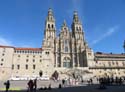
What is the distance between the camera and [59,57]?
8331 cm

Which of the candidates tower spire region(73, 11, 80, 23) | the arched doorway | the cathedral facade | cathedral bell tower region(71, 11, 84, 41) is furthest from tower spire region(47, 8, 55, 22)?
the arched doorway

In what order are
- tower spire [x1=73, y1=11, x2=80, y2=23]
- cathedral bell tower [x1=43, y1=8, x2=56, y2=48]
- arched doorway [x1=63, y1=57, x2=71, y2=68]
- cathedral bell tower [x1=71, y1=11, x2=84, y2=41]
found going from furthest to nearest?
tower spire [x1=73, y1=11, x2=80, y2=23] → cathedral bell tower [x1=71, y1=11, x2=84, y2=41] → arched doorway [x1=63, y1=57, x2=71, y2=68] → cathedral bell tower [x1=43, y1=8, x2=56, y2=48]

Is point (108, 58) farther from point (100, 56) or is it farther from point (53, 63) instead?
point (53, 63)

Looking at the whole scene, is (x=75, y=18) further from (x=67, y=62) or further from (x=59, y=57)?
(x=67, y=62)

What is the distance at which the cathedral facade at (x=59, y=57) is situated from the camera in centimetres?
7231

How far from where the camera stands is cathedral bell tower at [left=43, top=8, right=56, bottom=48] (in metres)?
81.9

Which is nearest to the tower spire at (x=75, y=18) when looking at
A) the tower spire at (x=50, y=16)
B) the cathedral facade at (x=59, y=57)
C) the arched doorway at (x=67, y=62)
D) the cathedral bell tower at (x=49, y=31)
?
the cathedral facade at (x=59, y=57)

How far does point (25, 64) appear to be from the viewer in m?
73.4

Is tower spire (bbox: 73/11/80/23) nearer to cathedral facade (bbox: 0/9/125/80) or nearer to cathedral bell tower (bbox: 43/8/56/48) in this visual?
cathedral facade (bbox: 0/9/125/80)

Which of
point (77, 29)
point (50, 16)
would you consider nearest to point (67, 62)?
point (77, 29)

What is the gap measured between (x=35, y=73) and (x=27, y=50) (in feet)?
34.3

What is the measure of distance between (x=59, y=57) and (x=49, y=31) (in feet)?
44.3

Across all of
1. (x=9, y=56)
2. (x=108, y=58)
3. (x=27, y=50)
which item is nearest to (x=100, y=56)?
(x=108, y=58)

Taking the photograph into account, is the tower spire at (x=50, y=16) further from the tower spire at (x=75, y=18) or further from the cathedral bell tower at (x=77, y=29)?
the tower spire at (x=75, y=18)
